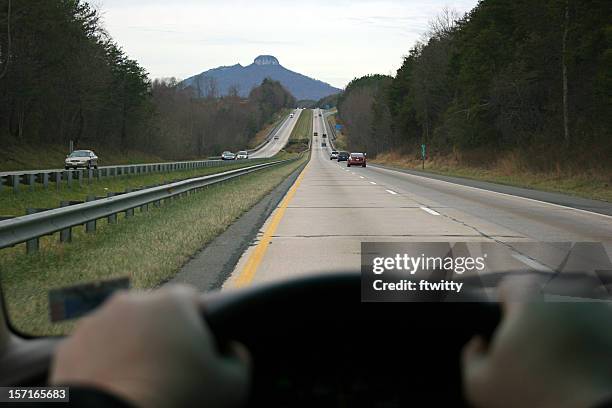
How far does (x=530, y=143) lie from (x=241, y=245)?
138ft

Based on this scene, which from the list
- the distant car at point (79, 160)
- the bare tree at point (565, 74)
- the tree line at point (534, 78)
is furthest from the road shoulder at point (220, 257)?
the distant car at point (79, 160)

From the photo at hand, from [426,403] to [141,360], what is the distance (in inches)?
28.1

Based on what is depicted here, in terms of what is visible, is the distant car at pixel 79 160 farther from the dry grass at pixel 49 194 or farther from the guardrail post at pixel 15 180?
the guardrail post at pixel 15 180

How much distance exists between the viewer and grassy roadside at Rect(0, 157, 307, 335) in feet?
20.9

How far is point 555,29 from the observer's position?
4594 cm

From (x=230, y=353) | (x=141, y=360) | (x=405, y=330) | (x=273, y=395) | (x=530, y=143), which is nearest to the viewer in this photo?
(x=141, y=360)

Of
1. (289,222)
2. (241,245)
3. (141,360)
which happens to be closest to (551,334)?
(141,360)

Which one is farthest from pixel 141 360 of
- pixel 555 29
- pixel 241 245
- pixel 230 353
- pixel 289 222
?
pixel 555 29

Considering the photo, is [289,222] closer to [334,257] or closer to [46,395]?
[334,257]

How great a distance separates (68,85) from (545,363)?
238 ft

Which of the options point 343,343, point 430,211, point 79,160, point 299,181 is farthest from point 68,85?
point 343,343

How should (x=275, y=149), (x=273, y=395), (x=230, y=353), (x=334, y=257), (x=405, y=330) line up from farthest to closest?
(x=275, y=149)
(x=334, y=257)
(x=405, y=330)
(x=273, y=395)
(x=230, y=353)

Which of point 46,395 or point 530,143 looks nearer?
point 46,395

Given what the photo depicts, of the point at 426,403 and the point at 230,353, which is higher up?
the point at 230,353
